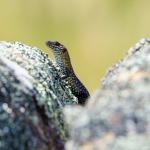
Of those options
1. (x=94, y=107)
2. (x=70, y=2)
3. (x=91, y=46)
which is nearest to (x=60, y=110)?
(x=94, y=107)

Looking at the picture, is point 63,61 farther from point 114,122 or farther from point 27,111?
point 114,122

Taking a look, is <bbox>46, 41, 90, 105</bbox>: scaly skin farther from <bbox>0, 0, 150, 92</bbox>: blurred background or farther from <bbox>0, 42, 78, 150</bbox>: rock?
<bbox>0, 0, 150, 92</bbox>: blurred background

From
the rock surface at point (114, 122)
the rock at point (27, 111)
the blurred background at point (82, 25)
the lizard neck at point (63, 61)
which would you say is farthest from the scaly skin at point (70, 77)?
the blurred background at point (82, 25)

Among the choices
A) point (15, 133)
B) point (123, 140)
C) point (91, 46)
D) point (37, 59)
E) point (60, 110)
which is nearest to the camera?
point (123, 140)

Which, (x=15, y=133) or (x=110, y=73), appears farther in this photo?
(x=110, y=73)

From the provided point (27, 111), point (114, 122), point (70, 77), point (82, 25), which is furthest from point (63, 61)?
point (82, 25)

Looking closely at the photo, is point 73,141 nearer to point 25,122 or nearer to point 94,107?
point 94,107
